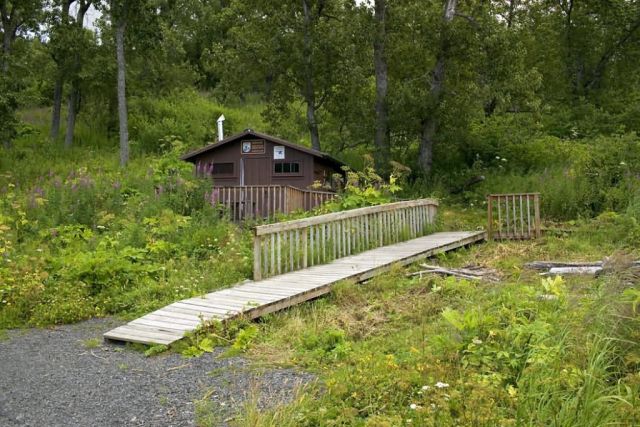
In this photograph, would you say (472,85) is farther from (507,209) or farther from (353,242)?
(353,242)

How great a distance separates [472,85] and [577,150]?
4275 mm

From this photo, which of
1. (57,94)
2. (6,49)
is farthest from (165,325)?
(57,94)

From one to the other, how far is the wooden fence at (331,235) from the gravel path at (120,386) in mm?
3044

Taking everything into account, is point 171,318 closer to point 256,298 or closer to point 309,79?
point 256,298

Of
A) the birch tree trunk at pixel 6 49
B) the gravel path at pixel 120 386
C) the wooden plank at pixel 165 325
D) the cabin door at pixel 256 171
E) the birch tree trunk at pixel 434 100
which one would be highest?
the birch tree trunk at pixel 6 49

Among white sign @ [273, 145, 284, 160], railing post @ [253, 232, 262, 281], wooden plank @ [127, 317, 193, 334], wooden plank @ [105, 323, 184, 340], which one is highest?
white sign @ [273, 145, 284, 160]

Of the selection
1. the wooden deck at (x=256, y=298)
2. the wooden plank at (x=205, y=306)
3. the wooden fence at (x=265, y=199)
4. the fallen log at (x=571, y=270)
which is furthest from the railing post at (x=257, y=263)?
the wooden fence at (x=265, y=199)

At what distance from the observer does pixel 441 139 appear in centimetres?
2098

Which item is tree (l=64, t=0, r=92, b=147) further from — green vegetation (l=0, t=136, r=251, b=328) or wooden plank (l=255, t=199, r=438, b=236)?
wooden plank (l=255, t=199, r=438, b=236)

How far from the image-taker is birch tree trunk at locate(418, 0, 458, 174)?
65.5ft

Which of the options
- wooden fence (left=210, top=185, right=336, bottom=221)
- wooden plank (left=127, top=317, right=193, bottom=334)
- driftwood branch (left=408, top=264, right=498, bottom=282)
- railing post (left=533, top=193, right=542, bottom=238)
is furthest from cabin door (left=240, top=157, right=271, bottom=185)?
wooden plank (left=127, top=317, right=193, bottom=334)

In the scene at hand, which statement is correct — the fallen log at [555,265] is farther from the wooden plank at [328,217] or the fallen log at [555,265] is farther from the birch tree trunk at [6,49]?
the birch tree trunk at [6,49]

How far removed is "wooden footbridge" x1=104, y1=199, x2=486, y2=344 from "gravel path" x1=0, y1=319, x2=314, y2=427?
531 millimetres

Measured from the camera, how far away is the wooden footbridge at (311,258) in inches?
265
